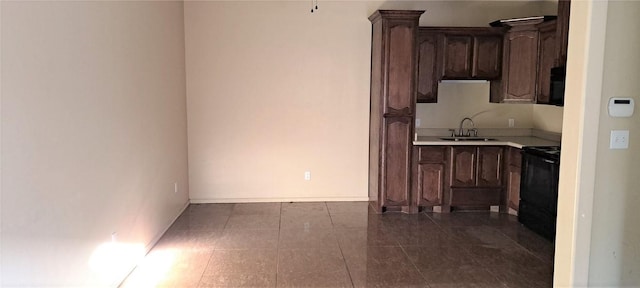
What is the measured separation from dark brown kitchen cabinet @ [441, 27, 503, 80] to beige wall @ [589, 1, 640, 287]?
2.88 m

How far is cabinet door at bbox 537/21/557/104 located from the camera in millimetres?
4887

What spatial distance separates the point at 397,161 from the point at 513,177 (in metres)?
1.35

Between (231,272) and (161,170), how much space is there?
149cm

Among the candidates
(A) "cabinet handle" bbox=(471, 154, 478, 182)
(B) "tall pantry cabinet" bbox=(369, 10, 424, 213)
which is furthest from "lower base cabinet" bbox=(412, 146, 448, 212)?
(A) "cabinet handle" bbox=(471, 154, 478, 182)

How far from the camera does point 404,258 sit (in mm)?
3881

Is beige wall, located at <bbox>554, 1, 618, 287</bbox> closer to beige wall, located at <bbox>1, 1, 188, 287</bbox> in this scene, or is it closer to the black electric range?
the black electric range

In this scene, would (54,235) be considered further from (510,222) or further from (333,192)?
(510,222)

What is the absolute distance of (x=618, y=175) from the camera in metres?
2.69

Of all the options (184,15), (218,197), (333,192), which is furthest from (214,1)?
(333,192)

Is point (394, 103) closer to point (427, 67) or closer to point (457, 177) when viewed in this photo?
point (427, 67)

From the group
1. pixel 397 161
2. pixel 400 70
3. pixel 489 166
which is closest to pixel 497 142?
pixel 489 166

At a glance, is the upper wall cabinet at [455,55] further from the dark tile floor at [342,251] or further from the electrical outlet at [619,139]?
the electrical outlet at [619,139]

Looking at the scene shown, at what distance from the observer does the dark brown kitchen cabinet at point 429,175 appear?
211 inches

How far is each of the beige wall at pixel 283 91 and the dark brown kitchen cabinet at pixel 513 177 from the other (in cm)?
74
